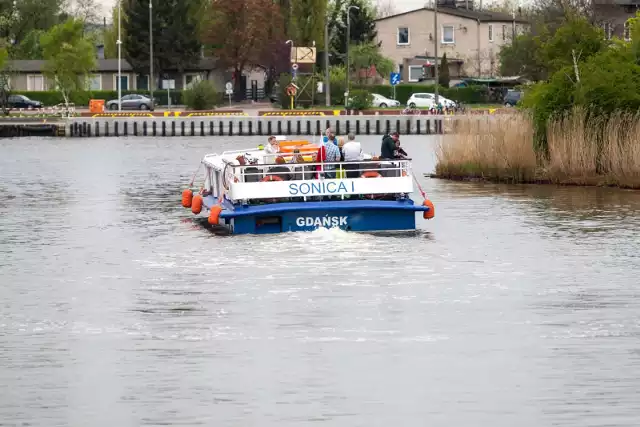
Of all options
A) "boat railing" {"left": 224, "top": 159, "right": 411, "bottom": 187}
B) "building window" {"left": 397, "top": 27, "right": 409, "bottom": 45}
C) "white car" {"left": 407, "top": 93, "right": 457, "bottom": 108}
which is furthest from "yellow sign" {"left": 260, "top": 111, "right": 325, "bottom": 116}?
"boat railing" {"left": 224, "top": 159, "right": 411, "bottom": 187}

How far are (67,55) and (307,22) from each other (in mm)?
26905

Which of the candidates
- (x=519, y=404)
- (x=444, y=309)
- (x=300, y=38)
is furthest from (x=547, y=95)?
(x=300, y=38)

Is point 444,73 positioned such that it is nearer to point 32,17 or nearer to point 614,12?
point 614,12

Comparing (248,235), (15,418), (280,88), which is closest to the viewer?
(15,418)

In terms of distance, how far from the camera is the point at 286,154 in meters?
35.3

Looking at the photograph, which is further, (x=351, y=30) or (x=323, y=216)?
(x=351, y=30)

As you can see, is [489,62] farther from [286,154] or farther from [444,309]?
[444,309]

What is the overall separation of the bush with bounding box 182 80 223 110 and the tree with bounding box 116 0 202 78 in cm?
1496

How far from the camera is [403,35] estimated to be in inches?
5556

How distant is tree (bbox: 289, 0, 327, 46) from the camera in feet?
443

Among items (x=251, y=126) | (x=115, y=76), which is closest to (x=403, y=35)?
(x=115, y=76)

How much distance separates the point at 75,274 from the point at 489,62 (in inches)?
4449

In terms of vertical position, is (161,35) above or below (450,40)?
above

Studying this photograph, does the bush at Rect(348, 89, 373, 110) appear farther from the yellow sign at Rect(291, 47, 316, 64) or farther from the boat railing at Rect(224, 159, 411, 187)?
the boat railing at Rect(224, 159, 411, 187)
